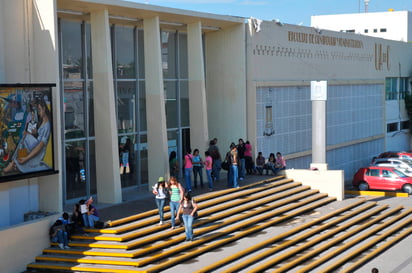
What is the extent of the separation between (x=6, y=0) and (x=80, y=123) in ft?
18.3

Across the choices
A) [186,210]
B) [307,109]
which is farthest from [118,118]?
[307,109]

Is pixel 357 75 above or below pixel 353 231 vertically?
above

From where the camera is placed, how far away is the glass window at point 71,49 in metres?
21.7

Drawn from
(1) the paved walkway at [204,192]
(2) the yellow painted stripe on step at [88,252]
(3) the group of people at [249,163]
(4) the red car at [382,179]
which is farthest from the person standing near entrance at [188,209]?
(4) the red car at [382,179]

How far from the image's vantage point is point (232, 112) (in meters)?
28.8

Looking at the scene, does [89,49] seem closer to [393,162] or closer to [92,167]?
[92,167]

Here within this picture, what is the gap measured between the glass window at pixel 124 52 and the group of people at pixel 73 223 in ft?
24.4

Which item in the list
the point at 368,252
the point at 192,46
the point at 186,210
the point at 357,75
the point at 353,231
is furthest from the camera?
the point at 357,75

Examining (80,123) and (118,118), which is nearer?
(80,123)

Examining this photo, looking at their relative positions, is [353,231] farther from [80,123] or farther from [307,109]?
[307,109]

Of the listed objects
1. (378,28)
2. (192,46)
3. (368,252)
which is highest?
(378,28)

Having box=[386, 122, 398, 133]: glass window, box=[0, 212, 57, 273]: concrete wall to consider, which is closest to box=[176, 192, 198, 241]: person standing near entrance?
box=[0, 212, 57, 273]: concrete wall

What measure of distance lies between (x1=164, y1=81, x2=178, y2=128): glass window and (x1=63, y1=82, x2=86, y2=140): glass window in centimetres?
507

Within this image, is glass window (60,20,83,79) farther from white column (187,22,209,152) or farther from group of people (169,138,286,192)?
white column (187,22,209,152)
